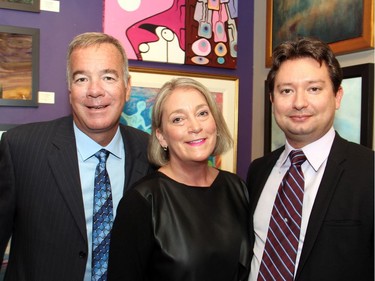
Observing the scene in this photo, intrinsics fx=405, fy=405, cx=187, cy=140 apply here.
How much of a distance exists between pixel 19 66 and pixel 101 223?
48.6 inches

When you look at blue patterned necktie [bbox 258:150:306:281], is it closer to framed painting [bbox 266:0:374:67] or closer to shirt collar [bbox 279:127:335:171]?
shirt collar [bbox 279:127:335:171]

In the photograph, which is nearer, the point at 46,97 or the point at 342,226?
the point at 342,226

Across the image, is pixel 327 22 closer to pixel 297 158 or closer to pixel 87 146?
pixel 297 158

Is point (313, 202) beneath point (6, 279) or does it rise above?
above

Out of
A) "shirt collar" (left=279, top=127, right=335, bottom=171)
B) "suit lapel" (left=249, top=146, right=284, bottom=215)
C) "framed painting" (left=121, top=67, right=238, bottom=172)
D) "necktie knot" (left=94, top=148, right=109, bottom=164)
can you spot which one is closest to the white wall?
"framed painting" (left=121, top=67, right=238, bottom=172)

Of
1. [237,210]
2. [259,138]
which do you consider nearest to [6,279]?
[237,210]

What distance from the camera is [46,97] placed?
2.50 m

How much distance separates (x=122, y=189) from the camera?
1826mm

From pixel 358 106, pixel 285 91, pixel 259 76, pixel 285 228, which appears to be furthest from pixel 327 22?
pixel 285 228

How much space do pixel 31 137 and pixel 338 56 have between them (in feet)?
5.52

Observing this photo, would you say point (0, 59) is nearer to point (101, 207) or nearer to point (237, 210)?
point (101, 207)

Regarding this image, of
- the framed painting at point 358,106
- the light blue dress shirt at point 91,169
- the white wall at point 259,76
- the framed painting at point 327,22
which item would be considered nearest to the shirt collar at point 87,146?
the light blue dress shirt at point 91,169

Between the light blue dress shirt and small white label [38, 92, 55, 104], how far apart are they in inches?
30.5

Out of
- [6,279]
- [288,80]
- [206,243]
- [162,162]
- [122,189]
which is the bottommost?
[6,279]
